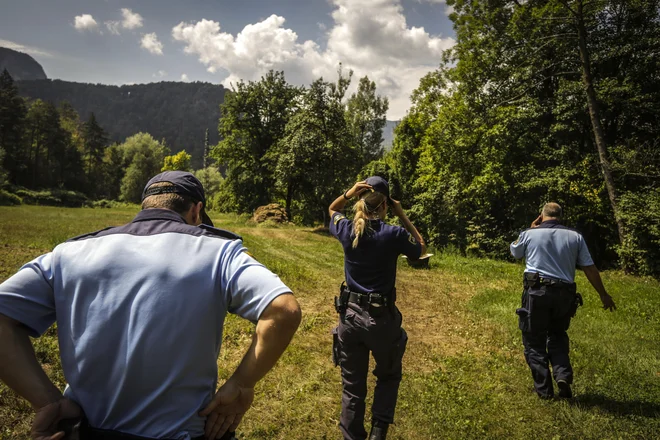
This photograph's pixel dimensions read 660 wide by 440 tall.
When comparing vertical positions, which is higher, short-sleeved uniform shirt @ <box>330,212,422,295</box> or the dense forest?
A: the dense forest

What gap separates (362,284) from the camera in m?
3.89

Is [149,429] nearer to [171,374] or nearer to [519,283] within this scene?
[171,374]

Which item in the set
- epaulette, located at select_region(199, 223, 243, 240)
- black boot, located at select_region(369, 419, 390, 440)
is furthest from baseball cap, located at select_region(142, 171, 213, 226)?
black boot, located at select_region(369, 419, 390, 440)

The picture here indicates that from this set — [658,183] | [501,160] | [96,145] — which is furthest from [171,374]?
[96,145]

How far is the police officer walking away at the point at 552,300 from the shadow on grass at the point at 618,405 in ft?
0.75

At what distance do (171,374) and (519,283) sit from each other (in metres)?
12.8

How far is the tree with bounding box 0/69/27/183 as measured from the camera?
1999 inches

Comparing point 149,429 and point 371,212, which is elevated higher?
point 371,212

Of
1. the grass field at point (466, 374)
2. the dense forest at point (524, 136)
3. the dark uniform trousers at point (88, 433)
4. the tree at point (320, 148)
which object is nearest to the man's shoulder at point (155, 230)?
the dark uniform trousers at point (88, 433)

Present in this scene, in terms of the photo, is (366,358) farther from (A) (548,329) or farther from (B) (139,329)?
(A) (548,329)

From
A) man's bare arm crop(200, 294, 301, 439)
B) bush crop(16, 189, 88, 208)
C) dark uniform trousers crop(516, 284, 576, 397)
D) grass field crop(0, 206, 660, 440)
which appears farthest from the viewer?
bush crop(16, 189, 88, 208)

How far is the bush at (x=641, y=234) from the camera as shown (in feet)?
45.1

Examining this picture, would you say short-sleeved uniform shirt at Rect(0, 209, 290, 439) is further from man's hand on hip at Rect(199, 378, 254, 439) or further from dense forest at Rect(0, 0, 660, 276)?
dense forest at Rect(0, 0, 660, 276)

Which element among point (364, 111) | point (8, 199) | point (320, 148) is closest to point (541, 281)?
point (320, 148)
